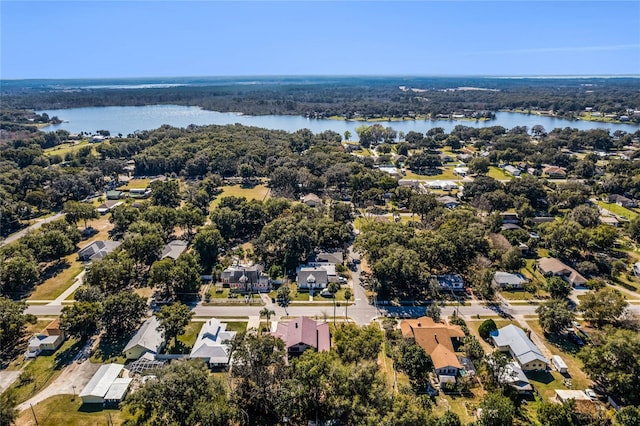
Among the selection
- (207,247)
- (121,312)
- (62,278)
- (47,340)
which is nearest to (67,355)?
(47,340)

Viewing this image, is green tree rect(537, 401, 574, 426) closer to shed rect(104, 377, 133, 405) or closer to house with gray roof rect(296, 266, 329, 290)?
house with gray roof rect(296, 266, 329, 290)

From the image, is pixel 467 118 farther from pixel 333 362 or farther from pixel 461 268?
pixel 333 362

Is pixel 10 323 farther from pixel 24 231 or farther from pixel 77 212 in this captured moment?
pixel 24 231

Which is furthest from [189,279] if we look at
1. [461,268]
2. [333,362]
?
[461,268]

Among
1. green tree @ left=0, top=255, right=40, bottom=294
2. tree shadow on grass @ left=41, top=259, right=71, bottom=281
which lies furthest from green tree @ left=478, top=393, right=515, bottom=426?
tree shadow on grass @ left=41, top=259, right=71, bottom=281

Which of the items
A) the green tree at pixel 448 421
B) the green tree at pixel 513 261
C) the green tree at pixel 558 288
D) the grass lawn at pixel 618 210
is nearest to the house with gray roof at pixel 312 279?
the green tree at pixel 448 421

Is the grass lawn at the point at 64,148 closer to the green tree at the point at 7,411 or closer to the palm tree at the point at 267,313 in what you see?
the palm tree at the point at 267,313
